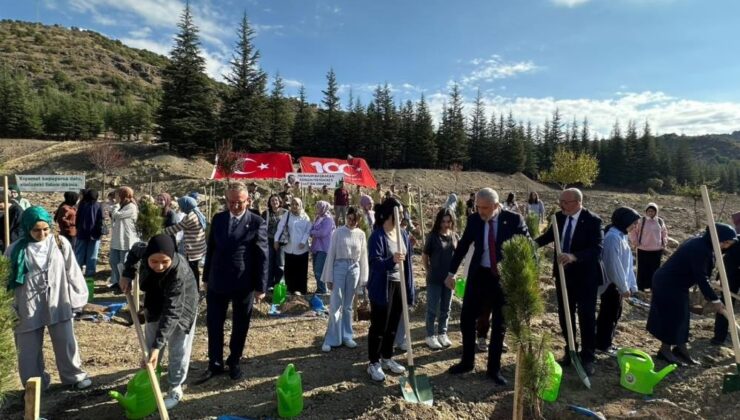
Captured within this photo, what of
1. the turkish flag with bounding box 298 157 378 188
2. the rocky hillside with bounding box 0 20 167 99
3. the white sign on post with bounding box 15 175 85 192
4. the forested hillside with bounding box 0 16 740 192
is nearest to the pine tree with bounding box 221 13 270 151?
the forested hillside with bounding box 0 16 740 192

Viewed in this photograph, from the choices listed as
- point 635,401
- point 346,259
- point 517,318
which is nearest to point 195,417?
point 346,259

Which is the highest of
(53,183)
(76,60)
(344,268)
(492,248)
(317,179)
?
(76,60)

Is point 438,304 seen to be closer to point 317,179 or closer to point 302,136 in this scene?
point 317,179

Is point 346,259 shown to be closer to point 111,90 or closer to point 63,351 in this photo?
point 63,351

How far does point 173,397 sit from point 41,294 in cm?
143

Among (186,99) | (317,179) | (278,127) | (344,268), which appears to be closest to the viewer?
(344,268)

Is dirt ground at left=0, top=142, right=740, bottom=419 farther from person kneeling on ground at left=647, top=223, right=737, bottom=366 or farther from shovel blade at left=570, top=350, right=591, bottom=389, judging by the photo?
person kneeling on ground at left=647, top=223, right=737, bottom=366

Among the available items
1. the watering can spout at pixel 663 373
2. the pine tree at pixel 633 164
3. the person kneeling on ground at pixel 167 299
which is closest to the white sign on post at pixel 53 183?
the person kneeling on ground at pixel 167 299

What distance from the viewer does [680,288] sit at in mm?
4754

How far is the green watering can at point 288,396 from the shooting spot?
3.37 m

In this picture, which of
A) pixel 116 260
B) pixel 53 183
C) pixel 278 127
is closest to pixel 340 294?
pixel 116 260

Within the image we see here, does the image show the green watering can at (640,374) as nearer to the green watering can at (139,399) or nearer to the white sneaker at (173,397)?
the white sneaker at (173,397)

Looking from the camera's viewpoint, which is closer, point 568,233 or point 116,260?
point 568,233

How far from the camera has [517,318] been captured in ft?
11.0
